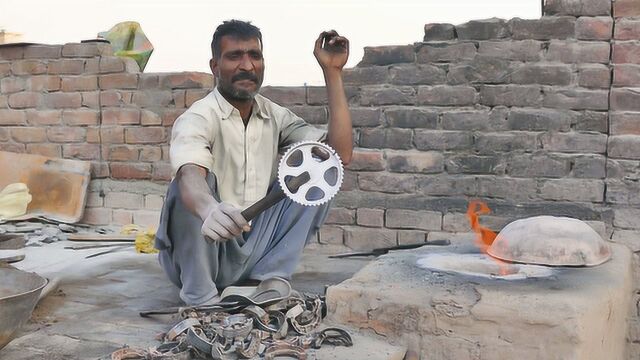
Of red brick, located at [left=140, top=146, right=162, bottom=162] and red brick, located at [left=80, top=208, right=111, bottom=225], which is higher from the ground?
red brick, located at [left=140, top=146, right=162, bottom=162]

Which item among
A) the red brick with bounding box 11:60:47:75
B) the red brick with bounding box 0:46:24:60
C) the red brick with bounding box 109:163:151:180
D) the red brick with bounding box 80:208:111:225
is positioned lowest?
the red brick with bounding box 80:208:111:225

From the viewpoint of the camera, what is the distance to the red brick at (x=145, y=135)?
469cm

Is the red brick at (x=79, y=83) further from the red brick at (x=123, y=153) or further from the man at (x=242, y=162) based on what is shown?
the man at (x=242, y=162)

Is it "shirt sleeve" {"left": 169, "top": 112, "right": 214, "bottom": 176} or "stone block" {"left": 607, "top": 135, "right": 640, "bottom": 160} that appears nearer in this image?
"shirt sleeve" {"left": 169, "top": 112, "right": 214, "bottom": 176}

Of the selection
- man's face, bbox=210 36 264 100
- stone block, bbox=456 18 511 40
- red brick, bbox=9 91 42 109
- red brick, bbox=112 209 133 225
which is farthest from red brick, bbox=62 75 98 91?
stone block, bbox=456 18 511 40

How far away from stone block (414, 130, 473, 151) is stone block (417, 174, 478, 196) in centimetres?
18

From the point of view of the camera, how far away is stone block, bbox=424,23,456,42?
3.75m

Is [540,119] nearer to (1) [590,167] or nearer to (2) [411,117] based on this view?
(1) [590,167]

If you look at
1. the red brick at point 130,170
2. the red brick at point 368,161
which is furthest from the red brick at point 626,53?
the red brick at point 130,170

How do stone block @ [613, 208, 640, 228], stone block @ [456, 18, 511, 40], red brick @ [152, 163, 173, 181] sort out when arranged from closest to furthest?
1. stone block @ [613, 208, 640, 228]
2. stone block @ [456, 18, 511, 40]
3. red brick @ [152, 163, 173, 181]

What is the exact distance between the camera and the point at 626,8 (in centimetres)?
335

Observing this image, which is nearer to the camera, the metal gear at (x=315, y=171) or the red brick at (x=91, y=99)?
the metal gear at (x=315, y=171)

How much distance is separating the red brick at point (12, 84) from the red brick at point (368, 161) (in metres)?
3.03

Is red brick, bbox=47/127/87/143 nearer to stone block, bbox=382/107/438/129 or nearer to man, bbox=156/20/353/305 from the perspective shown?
stone block, bbox=382/107/438/129
